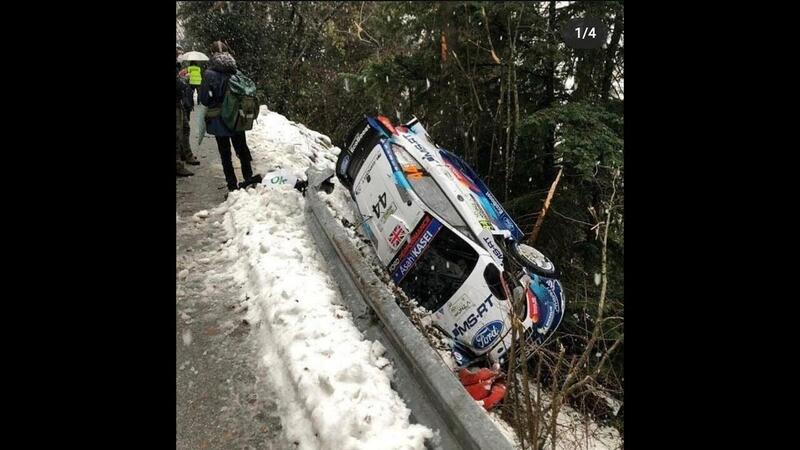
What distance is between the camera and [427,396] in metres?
2.93

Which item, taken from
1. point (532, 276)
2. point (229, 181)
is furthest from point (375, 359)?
point (229, 181)

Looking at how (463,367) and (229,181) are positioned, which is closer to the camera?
(463,367)

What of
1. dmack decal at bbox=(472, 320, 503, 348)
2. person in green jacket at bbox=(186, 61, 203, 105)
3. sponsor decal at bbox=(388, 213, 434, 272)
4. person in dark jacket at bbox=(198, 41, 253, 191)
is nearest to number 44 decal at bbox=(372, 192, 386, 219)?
sponsor decal at bbox=(388, 213, 434, 272)

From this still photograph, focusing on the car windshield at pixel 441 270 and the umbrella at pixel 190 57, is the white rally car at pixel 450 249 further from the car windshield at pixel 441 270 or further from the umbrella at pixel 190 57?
the umbrella at pixel 190 57

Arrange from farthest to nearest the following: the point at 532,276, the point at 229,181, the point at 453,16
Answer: the point at 453,16 → the point at 229,181 → the point at 532,276

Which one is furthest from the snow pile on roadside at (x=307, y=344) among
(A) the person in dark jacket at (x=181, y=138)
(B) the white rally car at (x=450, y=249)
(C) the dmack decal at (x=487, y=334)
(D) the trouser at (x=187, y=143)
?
(D) the trouser at (x=187, y=143)

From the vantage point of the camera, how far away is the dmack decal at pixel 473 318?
4762 millimetres

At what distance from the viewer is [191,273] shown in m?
4.77

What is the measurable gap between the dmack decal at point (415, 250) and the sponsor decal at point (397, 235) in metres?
0.13

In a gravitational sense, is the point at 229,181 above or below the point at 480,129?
below
